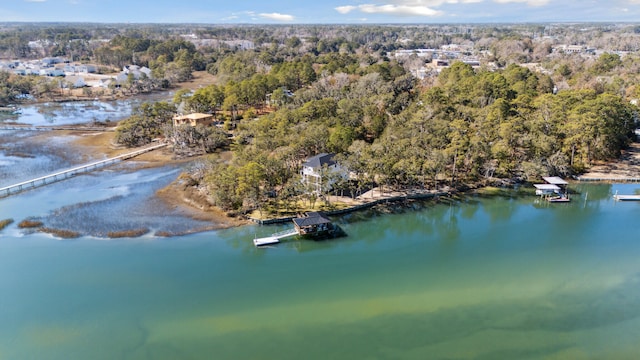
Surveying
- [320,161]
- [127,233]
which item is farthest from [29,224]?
[320,161]

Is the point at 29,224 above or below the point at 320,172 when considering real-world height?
below

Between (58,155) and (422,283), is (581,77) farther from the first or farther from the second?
(58,155)

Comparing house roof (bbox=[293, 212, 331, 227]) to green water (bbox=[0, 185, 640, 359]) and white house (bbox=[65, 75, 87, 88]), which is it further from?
white house (bbox=[65, 75, 87, 88])

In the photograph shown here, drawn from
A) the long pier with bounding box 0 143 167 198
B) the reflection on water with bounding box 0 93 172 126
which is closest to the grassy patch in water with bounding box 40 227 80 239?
the long pier with bounding box 0 143 167 198

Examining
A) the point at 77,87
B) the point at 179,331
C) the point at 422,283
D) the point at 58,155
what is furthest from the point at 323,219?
the point at 77,87

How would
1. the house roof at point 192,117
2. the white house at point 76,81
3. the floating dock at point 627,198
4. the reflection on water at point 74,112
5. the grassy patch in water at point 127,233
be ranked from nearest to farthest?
the grassy patch in water at point 127,233 → the floating dock at point 627,198 → the house roof at point 192,117 → the reflection on water at point 74,112 → the white house at point 76,81

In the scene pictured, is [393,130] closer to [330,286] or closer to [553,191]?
[553,191]

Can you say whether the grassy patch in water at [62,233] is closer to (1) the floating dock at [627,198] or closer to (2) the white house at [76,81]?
(1) the floating dock at [627,198]

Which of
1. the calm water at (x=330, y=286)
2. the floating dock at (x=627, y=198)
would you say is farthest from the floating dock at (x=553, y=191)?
the floating dock at (x=627, y=198)
